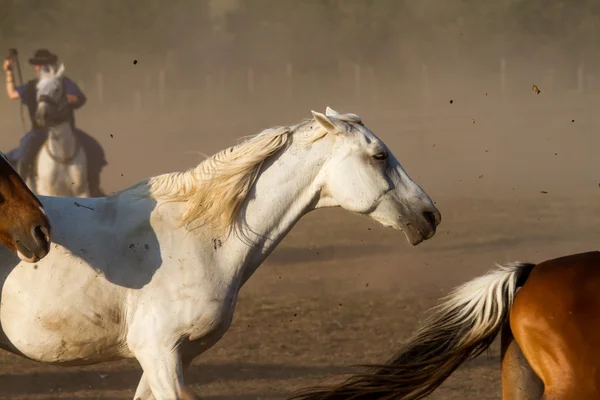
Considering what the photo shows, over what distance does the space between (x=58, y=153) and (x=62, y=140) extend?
0.14 m

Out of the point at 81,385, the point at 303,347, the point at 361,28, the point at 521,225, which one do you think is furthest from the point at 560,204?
the point at 81,385

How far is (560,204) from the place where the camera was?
43.0 ft

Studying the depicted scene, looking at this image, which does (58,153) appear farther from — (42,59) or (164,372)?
(164,372)

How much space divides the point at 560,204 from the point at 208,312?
10.3 metres

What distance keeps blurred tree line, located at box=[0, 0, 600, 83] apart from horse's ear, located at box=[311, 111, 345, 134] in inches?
451

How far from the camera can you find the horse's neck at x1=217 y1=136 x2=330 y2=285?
3787mm

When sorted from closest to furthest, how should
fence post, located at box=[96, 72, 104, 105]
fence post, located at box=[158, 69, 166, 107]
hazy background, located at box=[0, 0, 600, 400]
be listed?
hazy background, located at box=[0, 0, 600, 400] < fence post, located at box=[96, 72, 104, 105] < fence post, located at box=[158, 69, 166, 107]

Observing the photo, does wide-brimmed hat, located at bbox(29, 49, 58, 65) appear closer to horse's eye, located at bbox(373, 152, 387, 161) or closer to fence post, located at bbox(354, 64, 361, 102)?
horse's eye, located at bbox(373, 152, 387, 161)

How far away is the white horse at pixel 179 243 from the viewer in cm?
354

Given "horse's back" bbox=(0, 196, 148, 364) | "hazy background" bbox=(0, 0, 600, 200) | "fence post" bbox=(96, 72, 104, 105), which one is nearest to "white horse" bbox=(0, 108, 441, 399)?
"horse's back" bbox=(0, 196, 148, 364)

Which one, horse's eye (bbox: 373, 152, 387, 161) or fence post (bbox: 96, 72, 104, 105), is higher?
horse's eye (bbox: 373, 152, 387, 161)

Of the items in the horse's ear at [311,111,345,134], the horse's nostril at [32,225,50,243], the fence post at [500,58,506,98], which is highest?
the horse's ear at [311,111,345,134]

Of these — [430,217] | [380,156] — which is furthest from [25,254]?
[430,217]

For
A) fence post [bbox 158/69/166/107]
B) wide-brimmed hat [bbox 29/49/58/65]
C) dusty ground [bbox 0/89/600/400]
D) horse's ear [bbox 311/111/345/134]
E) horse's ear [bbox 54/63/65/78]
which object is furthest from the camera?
fence post [bbox 158/69/166/107]
